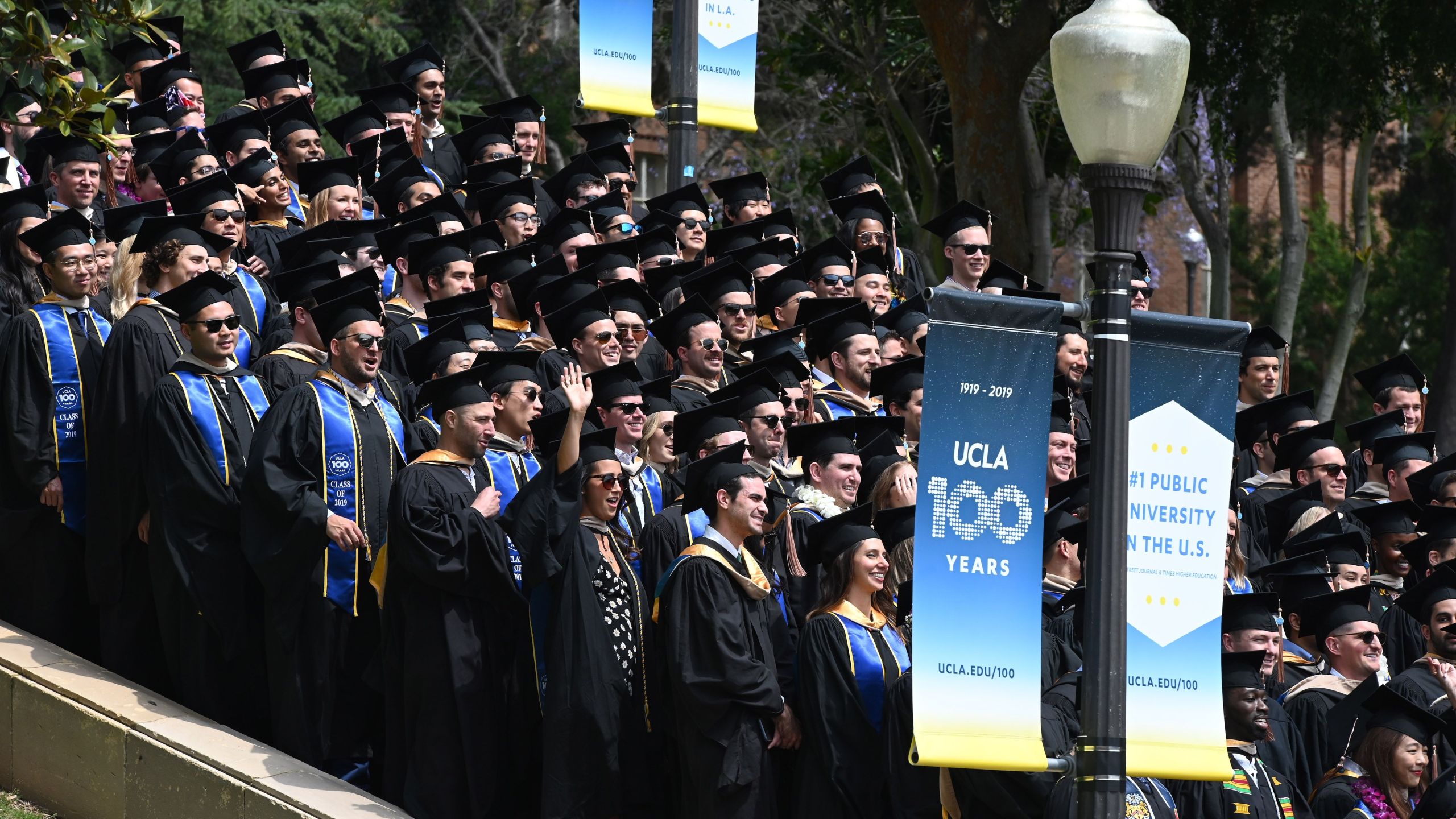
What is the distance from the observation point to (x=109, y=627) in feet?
27.0

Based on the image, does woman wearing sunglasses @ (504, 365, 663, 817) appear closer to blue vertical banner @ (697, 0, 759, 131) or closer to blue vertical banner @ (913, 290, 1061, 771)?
blue vertical banner @ (913, 290, 1061, 771)

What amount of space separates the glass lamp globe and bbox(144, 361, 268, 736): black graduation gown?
151 inches

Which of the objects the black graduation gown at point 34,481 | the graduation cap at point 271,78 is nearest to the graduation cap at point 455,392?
the black graduation gown at point 34,481

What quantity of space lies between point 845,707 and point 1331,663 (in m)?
2.89

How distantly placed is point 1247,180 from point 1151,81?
116ft

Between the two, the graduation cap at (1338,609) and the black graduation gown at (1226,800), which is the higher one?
the graduation cap at (1338,609)

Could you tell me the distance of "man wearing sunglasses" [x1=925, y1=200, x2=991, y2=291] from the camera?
36.6 feet

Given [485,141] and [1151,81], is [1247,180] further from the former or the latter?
[1151,81]

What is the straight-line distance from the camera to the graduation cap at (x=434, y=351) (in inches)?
323

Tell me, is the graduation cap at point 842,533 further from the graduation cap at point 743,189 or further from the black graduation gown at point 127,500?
the graduation cap at point 743,189

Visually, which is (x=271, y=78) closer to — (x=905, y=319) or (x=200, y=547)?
(x=905, y=319)

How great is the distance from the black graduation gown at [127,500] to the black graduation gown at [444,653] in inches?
42.9

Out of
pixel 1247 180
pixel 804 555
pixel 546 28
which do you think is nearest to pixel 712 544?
pixel 804 555

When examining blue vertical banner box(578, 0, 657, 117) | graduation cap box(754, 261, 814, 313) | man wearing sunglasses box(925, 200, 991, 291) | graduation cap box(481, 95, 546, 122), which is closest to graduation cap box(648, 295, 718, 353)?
graduation cap box(754, 261, 814, 313)
